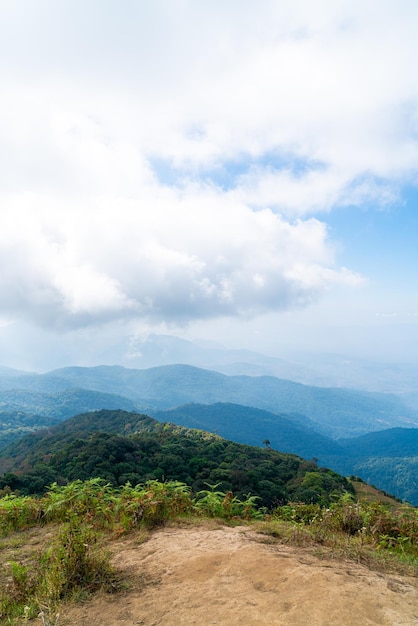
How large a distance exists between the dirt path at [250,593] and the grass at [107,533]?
45 cm

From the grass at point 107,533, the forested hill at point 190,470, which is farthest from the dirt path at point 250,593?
the forested hill at point 190,470

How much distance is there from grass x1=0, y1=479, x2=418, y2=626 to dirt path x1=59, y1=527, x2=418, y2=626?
448 mm

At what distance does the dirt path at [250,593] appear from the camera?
396 cm

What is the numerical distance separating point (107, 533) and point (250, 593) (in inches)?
172

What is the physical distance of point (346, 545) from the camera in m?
6.38

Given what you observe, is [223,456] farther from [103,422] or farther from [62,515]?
[103,422]

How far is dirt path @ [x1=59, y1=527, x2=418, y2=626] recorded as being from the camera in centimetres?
396

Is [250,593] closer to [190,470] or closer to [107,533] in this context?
[107,533]

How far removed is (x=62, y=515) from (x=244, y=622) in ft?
23.1

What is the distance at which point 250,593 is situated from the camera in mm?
4535

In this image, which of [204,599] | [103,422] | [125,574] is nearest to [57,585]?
[125,574]

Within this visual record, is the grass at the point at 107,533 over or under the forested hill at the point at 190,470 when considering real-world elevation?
over

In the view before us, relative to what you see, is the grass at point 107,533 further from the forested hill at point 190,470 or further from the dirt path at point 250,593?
the forested hill at point 190,470

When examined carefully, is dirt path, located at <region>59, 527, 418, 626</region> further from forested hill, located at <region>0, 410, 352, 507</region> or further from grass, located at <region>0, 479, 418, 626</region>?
forested hill, located at <region>0, 410, 352, 507</region>
